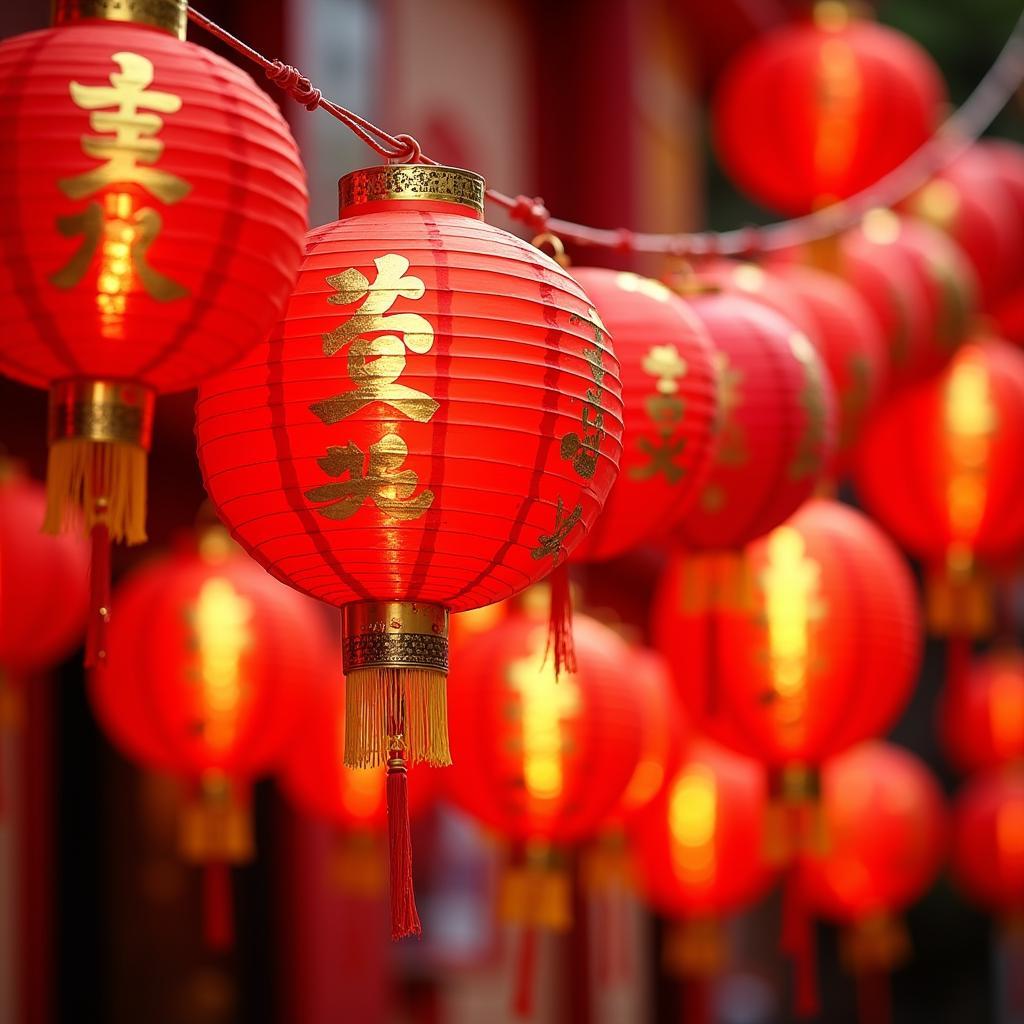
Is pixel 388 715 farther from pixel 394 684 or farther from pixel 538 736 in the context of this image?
pixel 538 736

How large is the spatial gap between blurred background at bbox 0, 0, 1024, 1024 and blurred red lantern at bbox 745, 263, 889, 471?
1182 millimetres

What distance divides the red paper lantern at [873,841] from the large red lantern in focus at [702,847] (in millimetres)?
667

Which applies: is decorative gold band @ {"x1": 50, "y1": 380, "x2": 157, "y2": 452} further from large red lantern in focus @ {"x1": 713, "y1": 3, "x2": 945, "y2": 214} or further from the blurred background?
large red lantern in focus @ {"x1": 713, "y1": 3, "x2": 945, "y2": 214}

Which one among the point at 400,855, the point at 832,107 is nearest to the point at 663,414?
the point at 400,855

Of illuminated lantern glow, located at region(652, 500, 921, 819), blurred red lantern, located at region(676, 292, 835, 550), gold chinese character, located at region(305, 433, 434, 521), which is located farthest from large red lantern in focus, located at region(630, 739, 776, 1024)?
gold chinese character, located at region(305, 433, 434, 521)

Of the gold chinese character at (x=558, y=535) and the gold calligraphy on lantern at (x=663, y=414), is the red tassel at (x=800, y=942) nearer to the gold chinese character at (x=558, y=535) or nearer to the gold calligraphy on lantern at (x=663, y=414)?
the gold calligraphy on lantern at (x=663, y=414)

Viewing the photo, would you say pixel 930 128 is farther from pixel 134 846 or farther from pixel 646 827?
pixel 134 846

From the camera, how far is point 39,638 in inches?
143

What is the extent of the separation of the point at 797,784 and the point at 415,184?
1.77 metres

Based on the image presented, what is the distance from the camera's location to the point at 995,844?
271 inches

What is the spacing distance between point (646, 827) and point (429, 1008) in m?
1.21

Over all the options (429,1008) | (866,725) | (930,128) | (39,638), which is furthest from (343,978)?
(930,128)

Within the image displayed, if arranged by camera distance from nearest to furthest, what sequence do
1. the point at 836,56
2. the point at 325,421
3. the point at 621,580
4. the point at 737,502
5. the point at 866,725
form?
the point at 325,421 → the point at 737,502 → the point at 866,725 → the point at 836,56 → the point at 621,580

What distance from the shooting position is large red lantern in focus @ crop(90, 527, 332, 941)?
3373 millimetres
